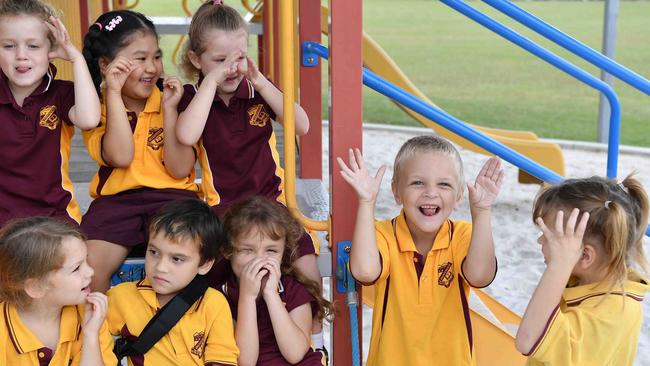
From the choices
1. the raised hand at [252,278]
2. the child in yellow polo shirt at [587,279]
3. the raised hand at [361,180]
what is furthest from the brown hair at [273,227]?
the child in yellow polo shirt at [587,279]

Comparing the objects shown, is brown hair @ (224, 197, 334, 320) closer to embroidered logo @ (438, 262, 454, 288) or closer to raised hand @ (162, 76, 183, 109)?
embroidered logo @ (438, 262, 454, 288)

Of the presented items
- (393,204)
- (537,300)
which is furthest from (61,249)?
(393,204)

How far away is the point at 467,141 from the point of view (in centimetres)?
647

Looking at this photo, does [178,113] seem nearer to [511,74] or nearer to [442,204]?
[442,204]

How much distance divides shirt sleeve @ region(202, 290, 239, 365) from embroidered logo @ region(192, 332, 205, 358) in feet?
0.04

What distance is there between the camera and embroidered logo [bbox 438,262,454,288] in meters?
2.59

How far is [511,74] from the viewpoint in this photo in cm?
1455

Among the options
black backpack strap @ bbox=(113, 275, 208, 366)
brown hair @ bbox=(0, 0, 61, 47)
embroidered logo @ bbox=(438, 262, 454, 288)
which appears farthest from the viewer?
brown hair @ bbox=(0, 0, 61, 47)

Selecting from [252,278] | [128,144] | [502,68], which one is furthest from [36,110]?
[502,68]

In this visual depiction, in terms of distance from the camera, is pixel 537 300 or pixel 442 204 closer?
pixel 537 300

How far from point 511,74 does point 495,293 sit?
33.8 feet

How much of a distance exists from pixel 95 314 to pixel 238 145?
33.9 inches

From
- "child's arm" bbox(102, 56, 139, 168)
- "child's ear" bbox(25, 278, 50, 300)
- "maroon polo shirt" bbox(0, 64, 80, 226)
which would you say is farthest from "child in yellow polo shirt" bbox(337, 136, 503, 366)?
"maroon polo shirt" bbox(0, 64, 80, 226)

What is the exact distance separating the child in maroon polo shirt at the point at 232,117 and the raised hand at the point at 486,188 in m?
0.70
